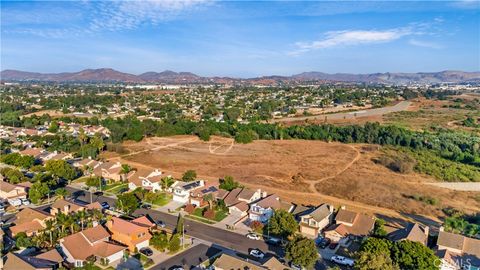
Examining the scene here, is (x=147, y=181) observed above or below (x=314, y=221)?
below

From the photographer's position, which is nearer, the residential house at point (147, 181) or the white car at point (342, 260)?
the white car at point (342, 260)

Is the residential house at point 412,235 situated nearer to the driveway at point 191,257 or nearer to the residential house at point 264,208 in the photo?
the residential house at point 264,208

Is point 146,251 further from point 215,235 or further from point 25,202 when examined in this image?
point 25,202

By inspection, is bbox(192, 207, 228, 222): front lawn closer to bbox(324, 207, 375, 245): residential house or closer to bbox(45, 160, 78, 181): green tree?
bbox(324, 207, 375, 245): residential house

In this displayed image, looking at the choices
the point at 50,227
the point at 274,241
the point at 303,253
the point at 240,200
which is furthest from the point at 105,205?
the point at 303,253

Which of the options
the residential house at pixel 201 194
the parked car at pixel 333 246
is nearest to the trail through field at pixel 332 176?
the residential house at pixel 201 194

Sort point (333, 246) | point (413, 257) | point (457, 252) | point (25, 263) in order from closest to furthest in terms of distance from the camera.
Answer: point (25, 263) < point (413, 257) < point (457, 252) < point (333, 246)
